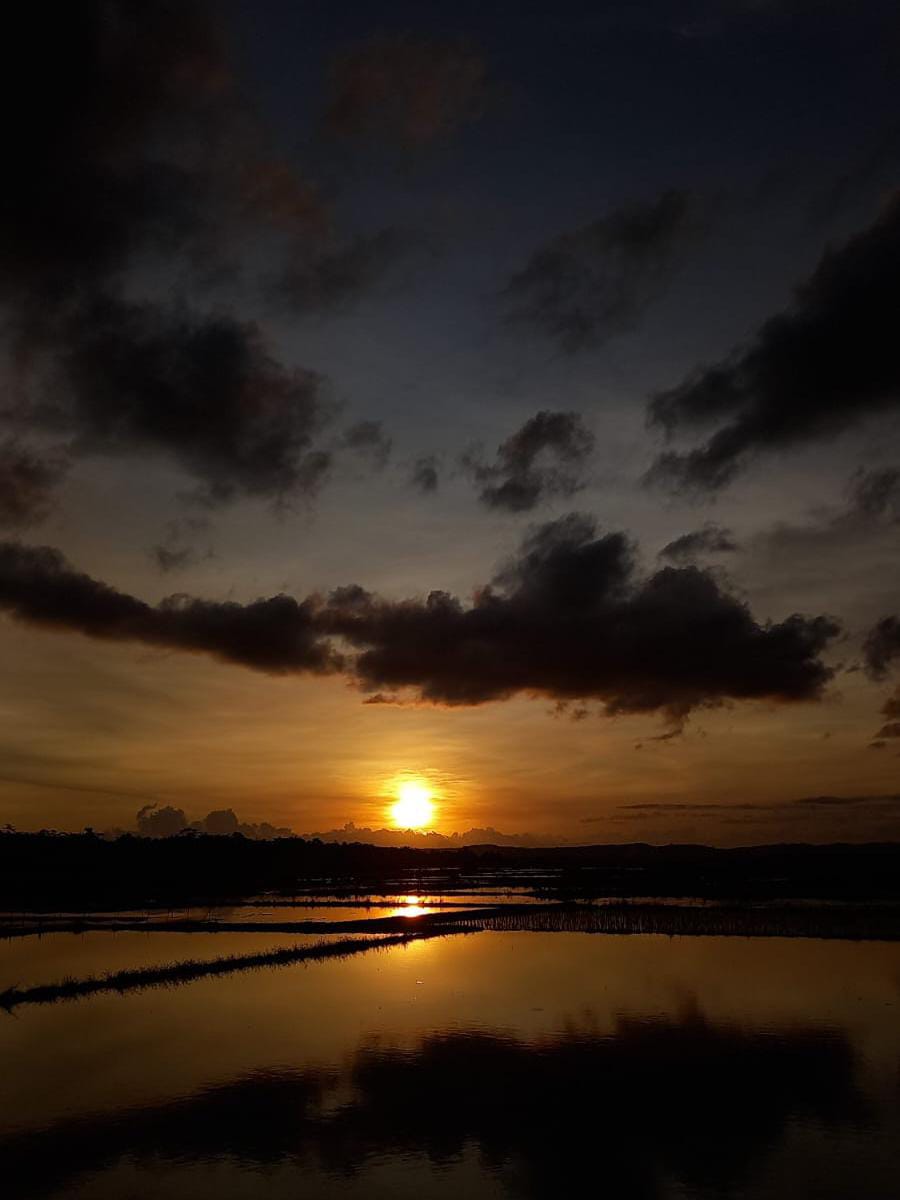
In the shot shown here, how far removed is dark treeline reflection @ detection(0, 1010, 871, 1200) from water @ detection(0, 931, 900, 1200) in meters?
0.07

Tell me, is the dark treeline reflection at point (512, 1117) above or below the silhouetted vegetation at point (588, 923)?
Result: below

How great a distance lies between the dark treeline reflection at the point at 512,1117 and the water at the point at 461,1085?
0.07 meters

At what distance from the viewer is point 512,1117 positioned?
18.6 m

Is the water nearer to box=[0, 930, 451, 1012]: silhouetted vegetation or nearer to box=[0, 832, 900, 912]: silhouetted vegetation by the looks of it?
box=[0, 930, 451, 1012]: silhouetted vegetation

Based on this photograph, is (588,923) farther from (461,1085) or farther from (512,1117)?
(512,1117)

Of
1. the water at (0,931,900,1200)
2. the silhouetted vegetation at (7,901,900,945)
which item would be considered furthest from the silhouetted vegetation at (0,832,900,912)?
the water at (0,931,900,1200)

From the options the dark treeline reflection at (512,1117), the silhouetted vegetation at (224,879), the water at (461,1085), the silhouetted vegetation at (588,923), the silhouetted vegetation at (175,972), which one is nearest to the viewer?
the water at (461,1085)

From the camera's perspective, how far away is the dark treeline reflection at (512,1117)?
15961 mm

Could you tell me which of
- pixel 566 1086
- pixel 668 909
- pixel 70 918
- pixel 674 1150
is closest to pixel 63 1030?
pixel 566 1086

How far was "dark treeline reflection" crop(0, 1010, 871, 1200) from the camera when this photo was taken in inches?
628

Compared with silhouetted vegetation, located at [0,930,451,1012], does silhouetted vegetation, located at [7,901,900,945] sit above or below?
above

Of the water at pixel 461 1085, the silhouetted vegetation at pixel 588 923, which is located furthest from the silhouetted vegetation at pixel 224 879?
the water at pixel 461 1085

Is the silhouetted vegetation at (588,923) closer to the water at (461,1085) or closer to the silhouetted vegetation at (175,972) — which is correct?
the silhouetted vegetation at (175,972)

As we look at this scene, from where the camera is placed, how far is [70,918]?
2031 inches
